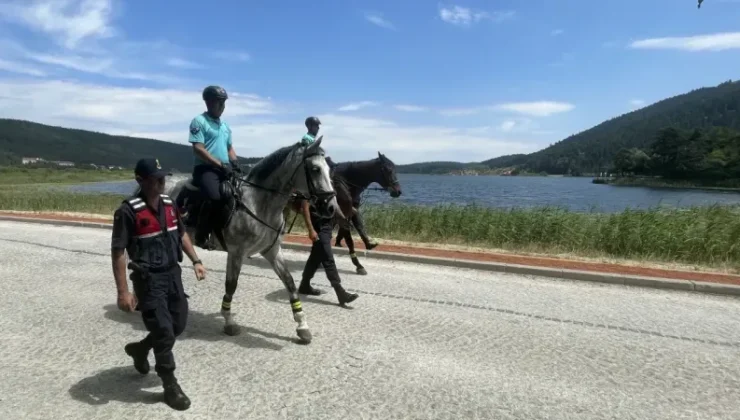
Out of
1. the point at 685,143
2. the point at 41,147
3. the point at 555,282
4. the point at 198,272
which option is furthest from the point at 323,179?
the point at 41,147

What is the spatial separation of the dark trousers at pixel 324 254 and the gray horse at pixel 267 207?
141cm

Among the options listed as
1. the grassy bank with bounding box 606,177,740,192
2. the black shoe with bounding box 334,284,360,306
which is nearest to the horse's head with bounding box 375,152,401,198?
the black shoe with bounding box 334,284,360,306

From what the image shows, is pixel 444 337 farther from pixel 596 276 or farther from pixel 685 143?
pixel 685 143

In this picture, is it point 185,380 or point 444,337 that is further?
point 444,337

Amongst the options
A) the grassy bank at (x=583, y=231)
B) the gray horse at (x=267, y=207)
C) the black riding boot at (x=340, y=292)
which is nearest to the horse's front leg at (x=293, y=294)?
the gray horse at (x=267, y=207)

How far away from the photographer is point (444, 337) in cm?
560

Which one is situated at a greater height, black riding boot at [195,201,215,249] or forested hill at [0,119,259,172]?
forested hill at [0,119,259,172]

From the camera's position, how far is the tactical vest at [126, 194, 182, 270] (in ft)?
12.2

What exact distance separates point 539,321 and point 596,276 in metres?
3.44

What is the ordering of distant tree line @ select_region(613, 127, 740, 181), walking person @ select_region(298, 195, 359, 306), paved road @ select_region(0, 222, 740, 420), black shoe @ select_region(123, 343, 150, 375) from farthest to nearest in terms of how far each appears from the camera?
1. distant tree line @ select_region(613, 127, 740, 181)
2. walking person @ select_region(298, 195, 359, 306)
3. black shoe @ select_region(123, 343, 150, 375)
4. paved road @ select_region(0, 222, 740, 420)

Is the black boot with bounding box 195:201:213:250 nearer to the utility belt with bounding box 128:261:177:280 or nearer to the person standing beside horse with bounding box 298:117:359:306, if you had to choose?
the person standing beside horse with bounding box 298:117:359:306

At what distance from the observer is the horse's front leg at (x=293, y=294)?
529 cm

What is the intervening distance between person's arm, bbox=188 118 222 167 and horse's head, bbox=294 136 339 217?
104 cm

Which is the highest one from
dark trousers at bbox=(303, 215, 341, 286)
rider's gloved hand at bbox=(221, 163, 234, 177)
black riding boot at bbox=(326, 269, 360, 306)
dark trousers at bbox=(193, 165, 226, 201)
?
rider's gloved hand at bbox=(221, 163, 234, 177)
